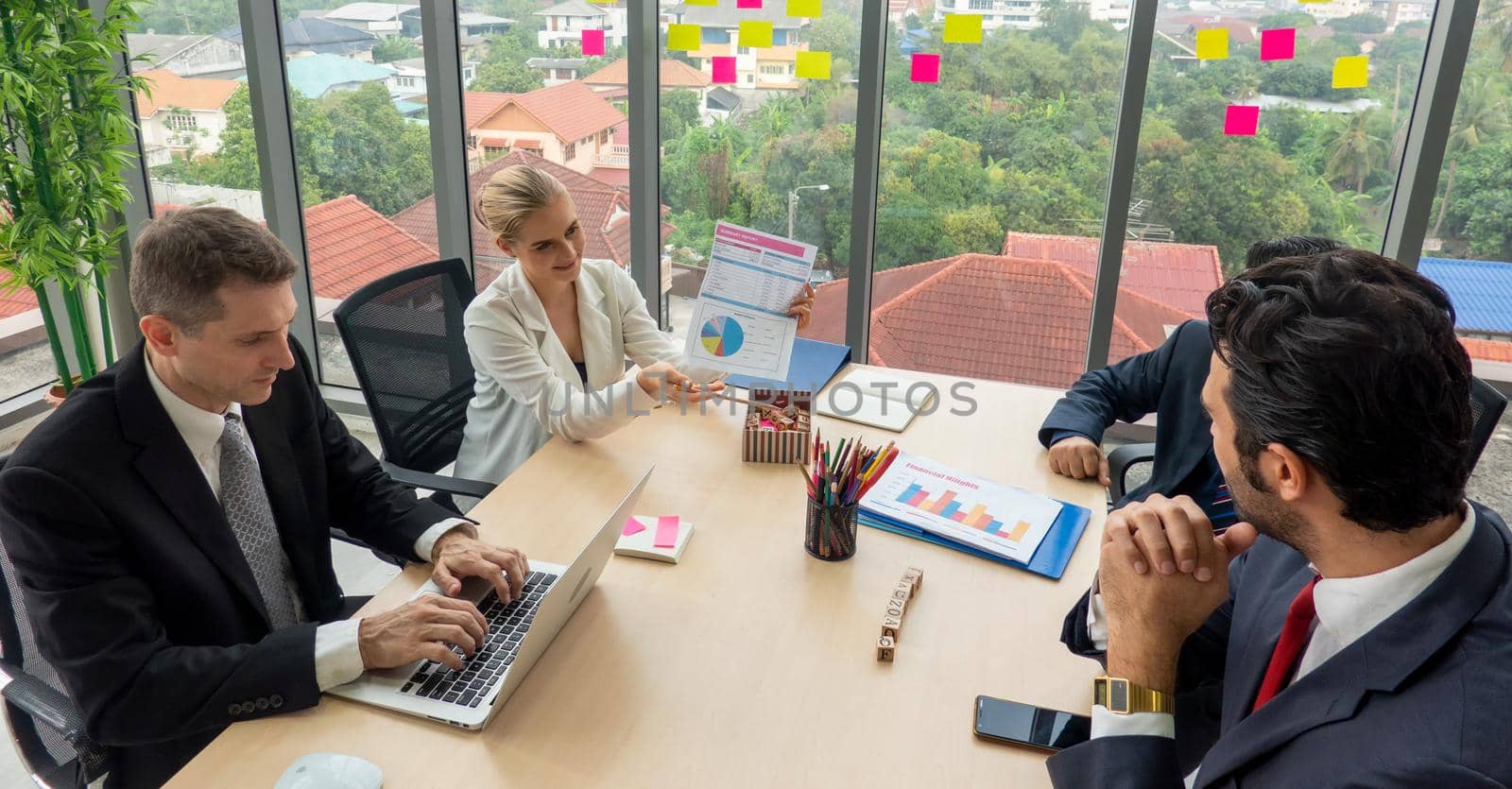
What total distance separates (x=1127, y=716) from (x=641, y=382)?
1337 millimetres

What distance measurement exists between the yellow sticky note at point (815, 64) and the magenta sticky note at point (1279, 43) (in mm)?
1329

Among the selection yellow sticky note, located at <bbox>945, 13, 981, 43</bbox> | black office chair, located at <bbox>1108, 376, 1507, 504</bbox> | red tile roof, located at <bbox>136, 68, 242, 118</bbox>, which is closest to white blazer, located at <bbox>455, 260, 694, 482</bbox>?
black office chair, located at <bbox>1108, 376, 1507, 504</bbox>

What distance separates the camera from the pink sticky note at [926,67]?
131 inches

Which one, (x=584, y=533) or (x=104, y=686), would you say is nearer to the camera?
(x=104, y=686)

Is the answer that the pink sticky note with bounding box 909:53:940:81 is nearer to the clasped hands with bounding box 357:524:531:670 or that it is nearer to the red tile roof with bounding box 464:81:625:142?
the red tile roof with bounding box 464:81:625:142

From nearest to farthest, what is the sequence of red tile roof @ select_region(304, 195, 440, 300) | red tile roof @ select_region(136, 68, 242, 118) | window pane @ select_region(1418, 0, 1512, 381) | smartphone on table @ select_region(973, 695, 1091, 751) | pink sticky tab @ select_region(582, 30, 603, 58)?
1. smartphone on table @ select_region(973, 695, 1091, 751)
2. window pane @ select_region(1418, 0, 1512, 381)
3. pink sticky tab @ select_region(582, 30, 603, 58)
4. red tile roof @ select_region(136, 68, 242, 118)
5. red tile roof @ select_region(304, 195, 440, 300)

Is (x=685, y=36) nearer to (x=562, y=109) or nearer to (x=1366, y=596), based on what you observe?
(x=562, y=109)

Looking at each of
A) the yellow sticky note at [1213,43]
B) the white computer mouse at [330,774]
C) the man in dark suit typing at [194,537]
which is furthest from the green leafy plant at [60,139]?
the yellow sticky note at [1213,43]

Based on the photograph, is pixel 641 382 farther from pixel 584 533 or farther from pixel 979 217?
pixel 979 217

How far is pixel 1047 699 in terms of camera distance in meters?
1.41

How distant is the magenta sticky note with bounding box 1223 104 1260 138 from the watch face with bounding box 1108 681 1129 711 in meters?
2.46

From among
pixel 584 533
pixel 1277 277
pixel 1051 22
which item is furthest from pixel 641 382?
pixel 1051 22

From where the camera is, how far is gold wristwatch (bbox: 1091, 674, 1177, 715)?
1.21m

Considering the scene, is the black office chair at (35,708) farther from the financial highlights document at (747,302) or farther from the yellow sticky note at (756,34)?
the yellow sticky note at (756,34)
